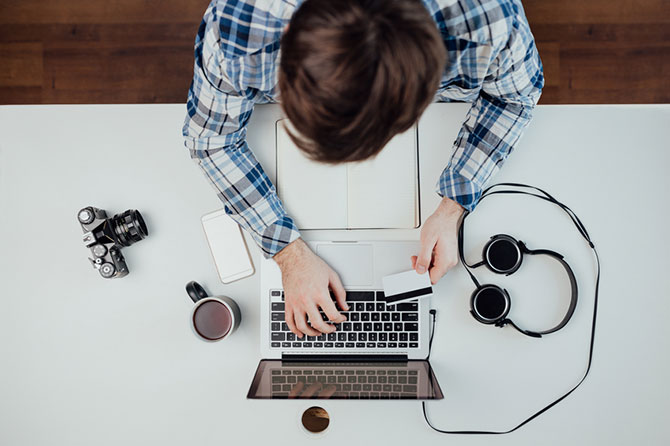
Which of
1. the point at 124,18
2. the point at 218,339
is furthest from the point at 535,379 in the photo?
the point at 124,18

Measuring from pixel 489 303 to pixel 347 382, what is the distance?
327mm

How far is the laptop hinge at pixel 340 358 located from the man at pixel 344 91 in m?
0.06

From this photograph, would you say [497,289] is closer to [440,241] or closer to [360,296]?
[440,241]

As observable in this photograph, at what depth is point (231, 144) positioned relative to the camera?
2.90ft

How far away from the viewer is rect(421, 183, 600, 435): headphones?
0.89 meters

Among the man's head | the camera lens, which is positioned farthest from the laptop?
the man's head

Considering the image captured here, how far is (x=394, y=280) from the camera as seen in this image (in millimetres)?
887

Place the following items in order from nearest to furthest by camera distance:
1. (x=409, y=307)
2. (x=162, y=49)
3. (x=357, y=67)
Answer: (x=357, y=67), (x=409, y=307), (x=162, y=49)

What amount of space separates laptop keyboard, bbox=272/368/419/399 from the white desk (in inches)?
2.2

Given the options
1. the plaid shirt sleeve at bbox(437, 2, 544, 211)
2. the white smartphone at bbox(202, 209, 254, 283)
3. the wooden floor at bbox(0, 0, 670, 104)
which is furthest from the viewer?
the wooden floor at bbox(0, 0, 670, 104)

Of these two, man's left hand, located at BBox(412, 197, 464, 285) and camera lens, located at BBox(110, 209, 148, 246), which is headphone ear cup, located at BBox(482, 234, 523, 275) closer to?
man's left hand, located at BBox(412, 197, 464, 285)

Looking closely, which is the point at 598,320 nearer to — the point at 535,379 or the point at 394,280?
the point at 535,379

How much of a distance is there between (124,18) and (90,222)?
1071mm

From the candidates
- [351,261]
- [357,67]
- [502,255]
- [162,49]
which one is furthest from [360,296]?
[162,49]
